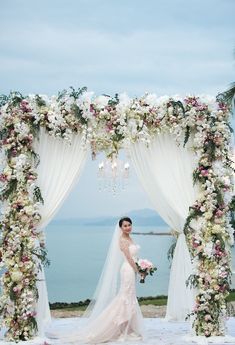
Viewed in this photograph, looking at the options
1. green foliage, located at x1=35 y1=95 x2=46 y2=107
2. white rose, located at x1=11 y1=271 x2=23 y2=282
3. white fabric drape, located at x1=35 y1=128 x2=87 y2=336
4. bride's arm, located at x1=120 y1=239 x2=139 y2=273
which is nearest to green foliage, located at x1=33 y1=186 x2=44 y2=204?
white fabric drape, located at x1=35 y1=128 x2=87 y2=336

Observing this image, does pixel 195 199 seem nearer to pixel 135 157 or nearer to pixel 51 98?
pixel 135 157

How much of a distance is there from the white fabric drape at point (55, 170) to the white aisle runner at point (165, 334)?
52.2 inches

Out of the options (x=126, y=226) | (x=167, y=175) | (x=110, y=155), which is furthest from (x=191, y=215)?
(x=110, y=155)

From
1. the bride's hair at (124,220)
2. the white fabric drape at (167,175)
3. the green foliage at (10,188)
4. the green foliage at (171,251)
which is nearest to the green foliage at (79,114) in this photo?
the white fabric drape at (167,175)

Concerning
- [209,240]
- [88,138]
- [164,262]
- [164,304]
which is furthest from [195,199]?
[164,262]

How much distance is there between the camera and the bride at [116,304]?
27.5 feet

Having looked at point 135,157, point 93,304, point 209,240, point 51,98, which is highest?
point 51,98

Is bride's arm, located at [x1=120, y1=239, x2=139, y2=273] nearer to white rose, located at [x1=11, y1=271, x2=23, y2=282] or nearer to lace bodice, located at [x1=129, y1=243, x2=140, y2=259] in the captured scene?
lace bodice, located at [x1=129, y1=243, x2=140, y2=259]

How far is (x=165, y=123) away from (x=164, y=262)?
19.6 metres

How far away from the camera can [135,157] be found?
8625 millimetres

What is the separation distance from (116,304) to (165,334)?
2.99ft

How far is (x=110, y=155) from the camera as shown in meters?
8.54

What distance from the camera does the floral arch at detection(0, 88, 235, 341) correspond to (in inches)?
323

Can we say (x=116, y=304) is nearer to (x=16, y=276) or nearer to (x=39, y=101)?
(x=16, y=276)
